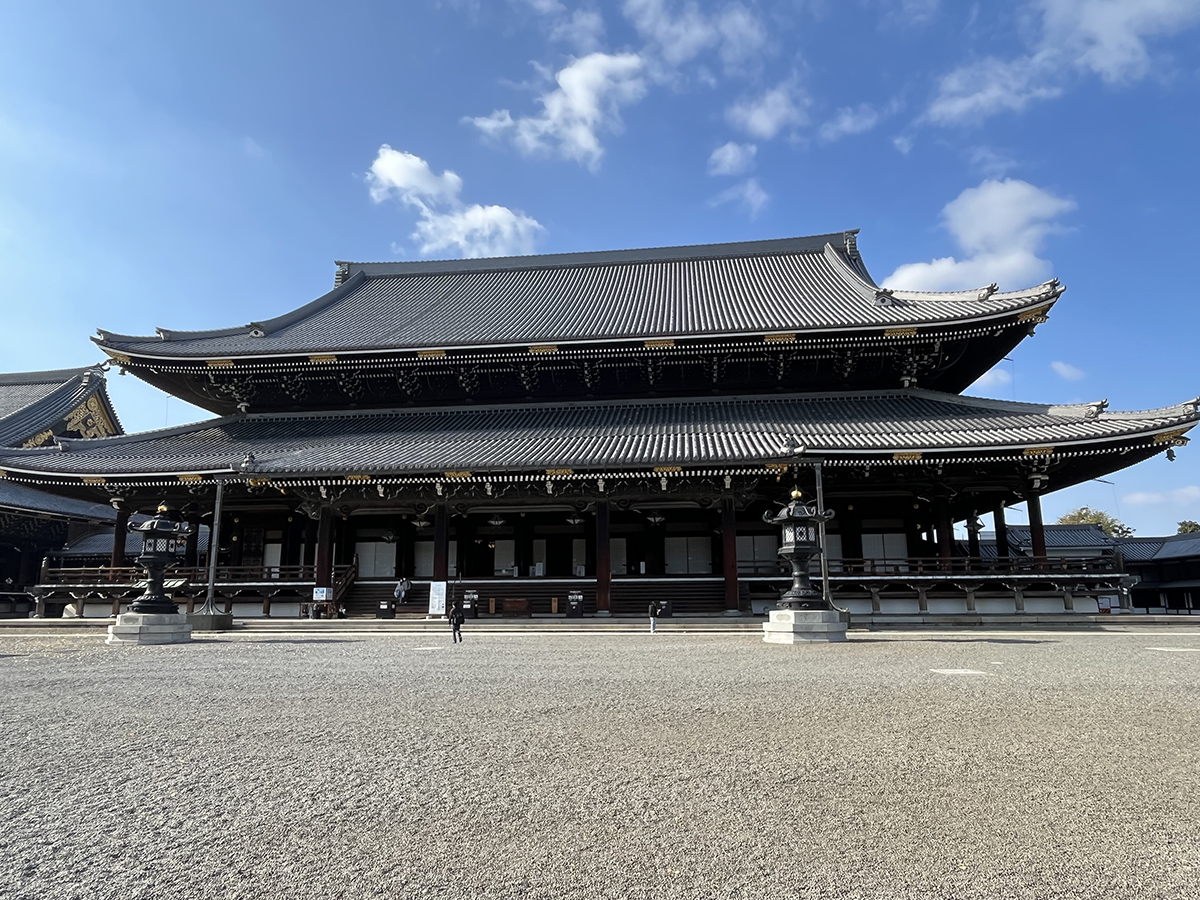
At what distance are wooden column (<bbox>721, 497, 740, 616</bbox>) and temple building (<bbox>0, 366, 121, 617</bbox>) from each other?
889 inches

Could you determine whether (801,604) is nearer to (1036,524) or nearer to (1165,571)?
(1036,524)

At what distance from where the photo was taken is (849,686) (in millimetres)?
7293

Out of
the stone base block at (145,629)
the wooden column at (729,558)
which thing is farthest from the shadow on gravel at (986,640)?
the stone base block at (145,629)

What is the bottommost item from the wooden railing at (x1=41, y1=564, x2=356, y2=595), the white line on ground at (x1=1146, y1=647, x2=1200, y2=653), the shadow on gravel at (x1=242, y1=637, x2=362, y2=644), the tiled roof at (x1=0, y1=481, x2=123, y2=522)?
the shadow on gravel at (x1=242, y1=637, x2=362, y2=644)

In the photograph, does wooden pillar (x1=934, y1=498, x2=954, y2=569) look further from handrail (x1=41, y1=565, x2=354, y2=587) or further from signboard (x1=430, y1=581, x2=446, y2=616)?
handrail (x1=41, y1=565, x2=354, y2=587)

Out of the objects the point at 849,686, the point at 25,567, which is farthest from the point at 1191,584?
the point at 25,567

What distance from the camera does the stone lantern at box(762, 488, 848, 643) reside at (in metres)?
12.8

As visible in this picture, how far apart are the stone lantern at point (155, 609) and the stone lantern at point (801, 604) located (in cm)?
1206

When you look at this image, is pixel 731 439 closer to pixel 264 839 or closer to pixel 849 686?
pixel 849 686

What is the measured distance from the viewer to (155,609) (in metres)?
14.6

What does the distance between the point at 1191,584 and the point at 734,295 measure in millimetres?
28816

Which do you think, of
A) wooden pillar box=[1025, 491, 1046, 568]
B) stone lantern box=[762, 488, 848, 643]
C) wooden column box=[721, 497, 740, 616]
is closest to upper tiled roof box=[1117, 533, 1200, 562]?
wooden pillar box=[1025, 491, 1046, 568]

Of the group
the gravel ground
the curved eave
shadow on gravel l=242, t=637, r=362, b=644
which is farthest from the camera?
the curved eave

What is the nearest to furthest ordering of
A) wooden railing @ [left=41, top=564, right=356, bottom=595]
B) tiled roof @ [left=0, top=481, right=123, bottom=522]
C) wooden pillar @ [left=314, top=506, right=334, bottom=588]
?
wooden pillar @ [left=314, top=506, right=334, bottom=588] → wooden railing @ [left=41, top=564, right=356, bottom=595] → tiled roof @ [left=0, top=481, right=123, bottom=522]
